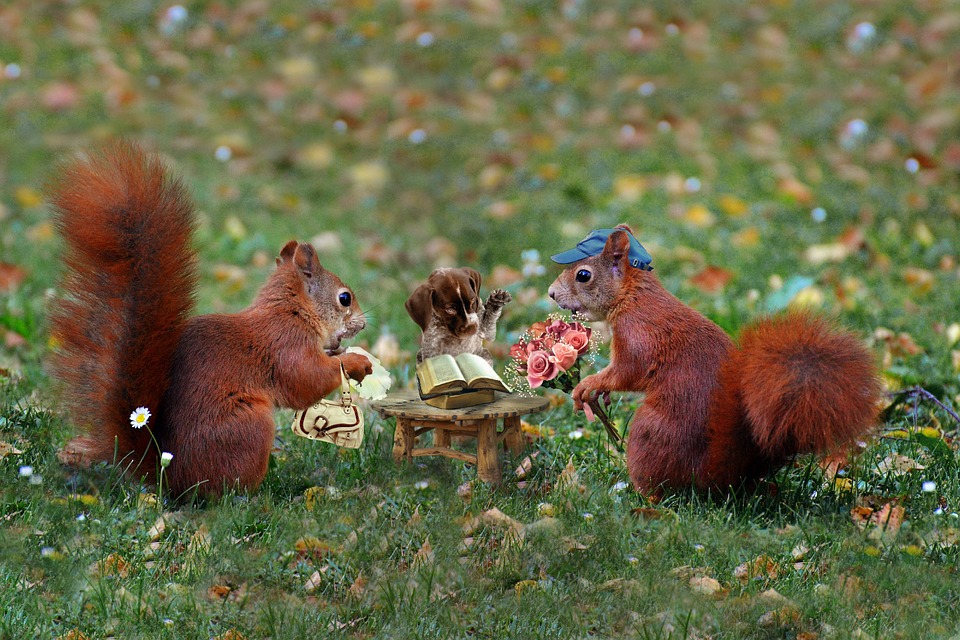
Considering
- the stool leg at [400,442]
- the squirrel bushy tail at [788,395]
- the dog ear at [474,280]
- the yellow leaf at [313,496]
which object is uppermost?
the squirrel bushy tail at [788,395]

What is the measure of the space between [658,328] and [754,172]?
132 inches

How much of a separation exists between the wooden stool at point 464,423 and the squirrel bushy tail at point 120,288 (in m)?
0.53

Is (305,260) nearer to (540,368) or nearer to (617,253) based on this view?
(540,368)

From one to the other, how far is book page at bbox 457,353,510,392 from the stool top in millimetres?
45

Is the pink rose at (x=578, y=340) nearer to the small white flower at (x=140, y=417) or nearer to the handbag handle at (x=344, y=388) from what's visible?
the handbag handle at (x=344, y=388)

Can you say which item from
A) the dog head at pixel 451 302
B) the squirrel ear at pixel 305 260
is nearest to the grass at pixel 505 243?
the dog head at pixel 451 302

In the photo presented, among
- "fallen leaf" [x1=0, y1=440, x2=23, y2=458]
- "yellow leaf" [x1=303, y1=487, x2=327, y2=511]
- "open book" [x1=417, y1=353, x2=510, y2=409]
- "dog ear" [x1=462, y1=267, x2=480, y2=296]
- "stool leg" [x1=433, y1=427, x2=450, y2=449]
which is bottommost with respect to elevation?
"fallen leaf" [x1=0, y1=440, x2=23, y2=458]

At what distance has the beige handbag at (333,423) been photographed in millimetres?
2701

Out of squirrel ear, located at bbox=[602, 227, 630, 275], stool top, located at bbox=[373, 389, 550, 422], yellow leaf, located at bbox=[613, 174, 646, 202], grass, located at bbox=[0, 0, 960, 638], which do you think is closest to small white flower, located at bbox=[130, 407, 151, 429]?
grass, located at bbox=[0, 0, 960, 638]

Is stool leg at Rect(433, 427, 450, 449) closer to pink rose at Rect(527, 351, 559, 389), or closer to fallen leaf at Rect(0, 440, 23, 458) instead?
pink rose at Rect(527, 351, 559, 389)

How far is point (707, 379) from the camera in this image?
2.51m

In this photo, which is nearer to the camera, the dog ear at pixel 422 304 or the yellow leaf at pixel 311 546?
the yellow leaf at pixel 311 546

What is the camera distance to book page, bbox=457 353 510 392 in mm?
2637

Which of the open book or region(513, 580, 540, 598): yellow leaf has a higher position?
the open book
